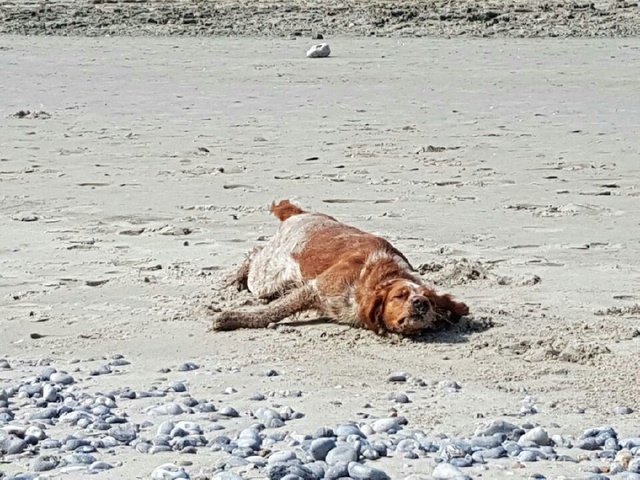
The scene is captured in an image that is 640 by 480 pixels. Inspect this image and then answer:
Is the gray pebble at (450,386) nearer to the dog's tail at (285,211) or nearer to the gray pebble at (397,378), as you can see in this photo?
the gray pebble at (397,378)

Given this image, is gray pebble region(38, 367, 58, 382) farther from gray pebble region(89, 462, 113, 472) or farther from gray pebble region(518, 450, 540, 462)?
gray pebble region(518, 450, 540, 462)

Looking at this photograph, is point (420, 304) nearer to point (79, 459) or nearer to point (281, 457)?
point (281, 457)

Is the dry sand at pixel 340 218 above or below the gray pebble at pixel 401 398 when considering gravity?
below

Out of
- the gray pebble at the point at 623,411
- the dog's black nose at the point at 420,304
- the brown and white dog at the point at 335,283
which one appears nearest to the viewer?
the gray pebble at the point at 623,411

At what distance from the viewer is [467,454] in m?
4.48

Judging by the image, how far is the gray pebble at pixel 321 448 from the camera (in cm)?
446

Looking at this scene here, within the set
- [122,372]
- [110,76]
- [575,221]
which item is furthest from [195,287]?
[110,76]

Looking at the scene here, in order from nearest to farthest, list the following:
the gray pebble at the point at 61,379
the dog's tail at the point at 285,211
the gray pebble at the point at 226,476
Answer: the gray pebble at the point at 226,476
the gray pebble at the point at 61,379
the dog's tail at the point at 285,211

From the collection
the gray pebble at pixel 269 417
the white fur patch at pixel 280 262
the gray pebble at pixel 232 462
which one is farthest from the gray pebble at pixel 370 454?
the white fur patch at pixel 280 262

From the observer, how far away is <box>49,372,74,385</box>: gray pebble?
18.0ft

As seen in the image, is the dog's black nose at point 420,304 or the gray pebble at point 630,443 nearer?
the gray pebble at point 630,443

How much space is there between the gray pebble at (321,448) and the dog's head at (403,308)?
159 cm

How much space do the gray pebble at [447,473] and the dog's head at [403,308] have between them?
1770 millimetres

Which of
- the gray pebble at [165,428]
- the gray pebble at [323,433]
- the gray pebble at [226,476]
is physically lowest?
the gray pebble at [323,433]
